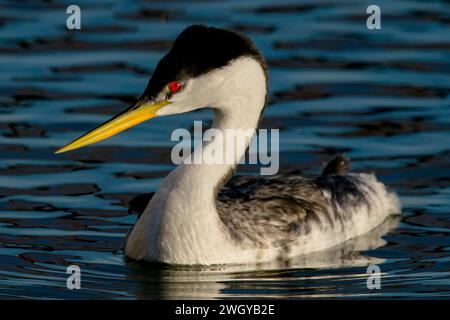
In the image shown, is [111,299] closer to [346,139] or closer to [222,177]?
[222,177]

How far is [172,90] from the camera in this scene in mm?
12672

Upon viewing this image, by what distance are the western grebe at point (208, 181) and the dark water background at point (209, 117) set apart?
0.17m

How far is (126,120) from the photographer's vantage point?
12.9 meters

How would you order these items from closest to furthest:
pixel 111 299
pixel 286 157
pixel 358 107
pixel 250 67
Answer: pixel 111 299
pixel 250 67
pixel 286 157
pixel 358 107

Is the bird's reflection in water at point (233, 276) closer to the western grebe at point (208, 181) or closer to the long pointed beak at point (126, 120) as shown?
A: the western grebe at point (208, 181)

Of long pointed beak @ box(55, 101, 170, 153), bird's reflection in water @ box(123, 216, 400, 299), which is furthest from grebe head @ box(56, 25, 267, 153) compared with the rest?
bird's reflection in water @ box(123, 216, 400, 299)

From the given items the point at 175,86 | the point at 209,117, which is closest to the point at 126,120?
the point at 175,86

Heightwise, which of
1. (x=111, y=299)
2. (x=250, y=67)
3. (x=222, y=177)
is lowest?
(x=111, y=299)

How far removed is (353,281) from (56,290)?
2369 mm

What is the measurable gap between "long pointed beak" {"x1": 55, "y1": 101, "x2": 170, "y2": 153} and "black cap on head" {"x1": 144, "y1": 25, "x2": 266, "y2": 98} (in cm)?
11

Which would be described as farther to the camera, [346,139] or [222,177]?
[346,139]

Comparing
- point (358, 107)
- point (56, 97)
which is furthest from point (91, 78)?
point (358, 107)

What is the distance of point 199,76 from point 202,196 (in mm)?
984

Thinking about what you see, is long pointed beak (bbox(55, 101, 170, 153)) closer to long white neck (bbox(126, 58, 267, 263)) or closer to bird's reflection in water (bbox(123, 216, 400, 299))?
long white neck (bbox(126, 58, 267, 263))
